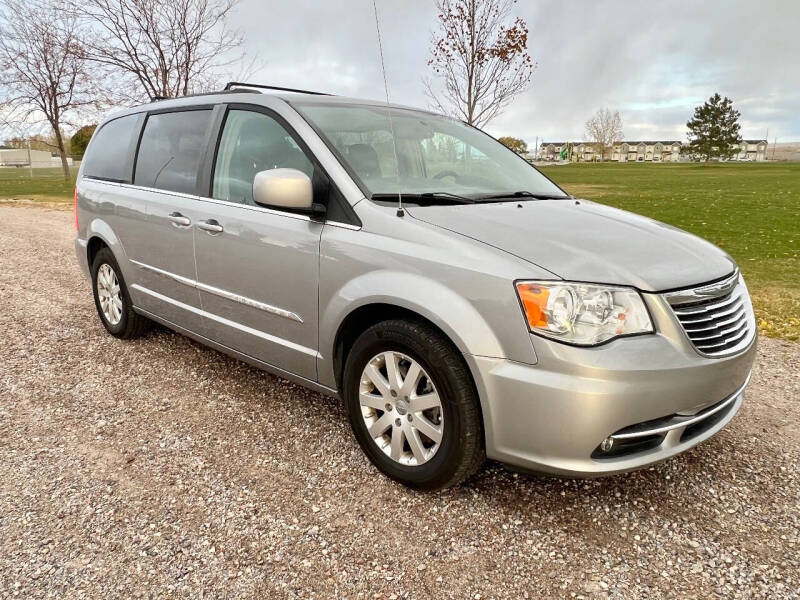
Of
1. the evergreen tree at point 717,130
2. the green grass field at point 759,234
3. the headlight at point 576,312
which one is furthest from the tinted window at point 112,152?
the evergreen tree at point 717,130

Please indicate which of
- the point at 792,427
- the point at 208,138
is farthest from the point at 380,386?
the point at 792,427

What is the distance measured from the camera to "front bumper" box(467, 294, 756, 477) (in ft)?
7.13

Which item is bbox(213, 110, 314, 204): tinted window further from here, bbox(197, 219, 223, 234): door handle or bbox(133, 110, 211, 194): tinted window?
bbox(133, 110, 211, 194): tinted window

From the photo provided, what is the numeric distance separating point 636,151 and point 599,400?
156 meters

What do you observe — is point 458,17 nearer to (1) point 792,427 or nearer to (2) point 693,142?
(1) point 792,427

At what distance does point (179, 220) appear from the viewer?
3662mm

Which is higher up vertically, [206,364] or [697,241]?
[697,241]

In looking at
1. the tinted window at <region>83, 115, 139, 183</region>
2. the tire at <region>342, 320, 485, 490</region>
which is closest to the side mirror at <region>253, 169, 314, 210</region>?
the tire at <region>342, 320, 485, 490</region>

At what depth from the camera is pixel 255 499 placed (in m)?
2.65

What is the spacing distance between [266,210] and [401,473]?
4.98ft

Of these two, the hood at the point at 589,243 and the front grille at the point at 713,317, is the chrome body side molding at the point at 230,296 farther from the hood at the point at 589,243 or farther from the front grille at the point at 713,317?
the front grille at the point at 713,317

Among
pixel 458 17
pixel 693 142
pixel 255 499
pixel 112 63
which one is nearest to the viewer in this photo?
pixel 255 499

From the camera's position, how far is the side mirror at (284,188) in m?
2.75

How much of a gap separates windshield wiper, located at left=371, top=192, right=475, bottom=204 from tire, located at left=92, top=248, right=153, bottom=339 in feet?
8.57
